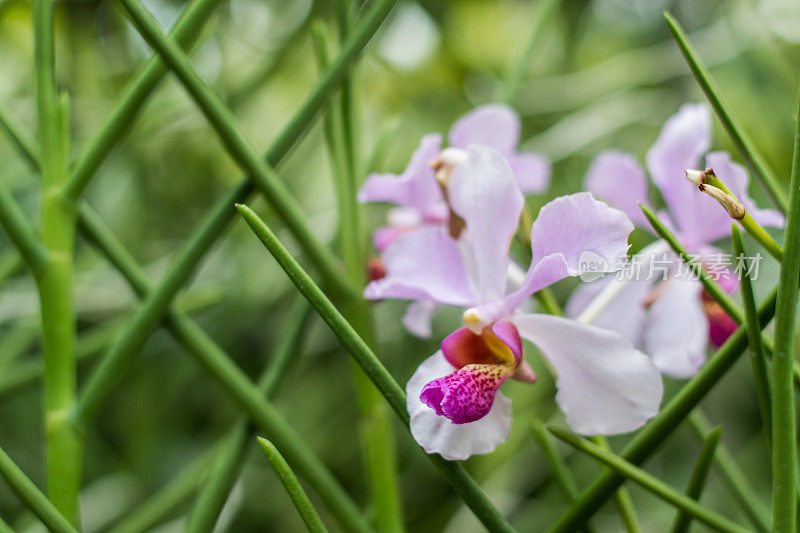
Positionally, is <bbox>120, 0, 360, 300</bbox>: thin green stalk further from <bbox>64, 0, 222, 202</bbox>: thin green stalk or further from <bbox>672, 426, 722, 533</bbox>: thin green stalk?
<bbox>672, 426, 722, 533</bbox>: thin green stalk

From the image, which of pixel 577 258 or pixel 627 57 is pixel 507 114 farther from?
pixel 627 57

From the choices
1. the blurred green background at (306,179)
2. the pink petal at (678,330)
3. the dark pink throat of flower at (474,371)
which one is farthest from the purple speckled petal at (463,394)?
the blurred green background at (306,179)

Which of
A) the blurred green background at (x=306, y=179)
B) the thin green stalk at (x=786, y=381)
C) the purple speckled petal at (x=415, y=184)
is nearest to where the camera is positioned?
the thin green stalk at (x=786, y=381)

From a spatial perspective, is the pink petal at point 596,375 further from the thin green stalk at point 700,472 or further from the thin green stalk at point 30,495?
the thin green stalk at point 30,495

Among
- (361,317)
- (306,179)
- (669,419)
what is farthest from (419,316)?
(306,179)

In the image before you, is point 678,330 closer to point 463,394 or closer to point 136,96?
point 463,394
